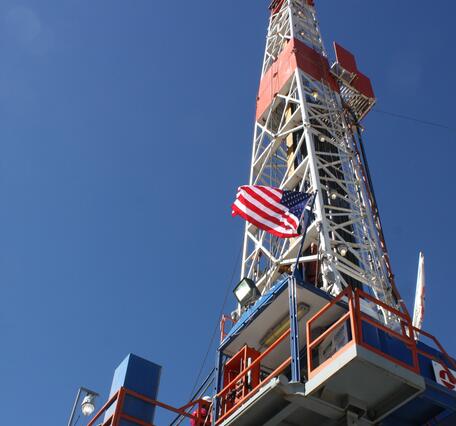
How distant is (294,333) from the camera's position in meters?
14.4

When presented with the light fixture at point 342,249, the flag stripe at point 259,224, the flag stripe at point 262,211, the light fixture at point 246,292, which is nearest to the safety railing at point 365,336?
the light fixture at point 246,292

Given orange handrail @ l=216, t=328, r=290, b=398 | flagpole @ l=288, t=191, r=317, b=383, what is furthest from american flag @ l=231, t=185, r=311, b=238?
orange handrail @ l=216, t=328, r=290, b=398

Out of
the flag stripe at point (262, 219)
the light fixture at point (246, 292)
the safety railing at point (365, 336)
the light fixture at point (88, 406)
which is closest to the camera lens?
the safety railing at point (365, 336)

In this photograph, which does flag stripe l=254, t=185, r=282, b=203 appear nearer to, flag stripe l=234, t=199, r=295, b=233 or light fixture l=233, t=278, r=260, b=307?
flag stripe l=234, t=199, r=295, b=233

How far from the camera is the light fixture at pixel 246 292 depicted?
726 inches

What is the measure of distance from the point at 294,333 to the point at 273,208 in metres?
6.28

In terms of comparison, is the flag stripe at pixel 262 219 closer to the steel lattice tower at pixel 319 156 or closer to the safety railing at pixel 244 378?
the steel lattice tower at pixel 319 156

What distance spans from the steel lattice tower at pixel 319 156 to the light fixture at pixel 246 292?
1728mm

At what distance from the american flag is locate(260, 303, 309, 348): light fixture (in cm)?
317

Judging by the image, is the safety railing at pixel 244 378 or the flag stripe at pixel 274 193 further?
the flag stripe at pixel 274 193

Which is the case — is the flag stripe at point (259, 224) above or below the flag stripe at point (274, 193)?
below

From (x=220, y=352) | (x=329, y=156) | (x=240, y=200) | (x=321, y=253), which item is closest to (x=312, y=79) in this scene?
(x=329, y=156)

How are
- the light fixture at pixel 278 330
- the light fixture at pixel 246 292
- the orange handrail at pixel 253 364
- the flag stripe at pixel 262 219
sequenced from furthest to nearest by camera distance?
the flag stripe at pixel 262 219 → the light fixture at pixel 246 292 → the light fixture at pixel 278 330 → the orange handrail at pixel 253 364

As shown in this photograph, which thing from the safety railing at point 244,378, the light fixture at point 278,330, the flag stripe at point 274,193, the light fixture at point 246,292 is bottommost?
the safety railing at point 244,378
